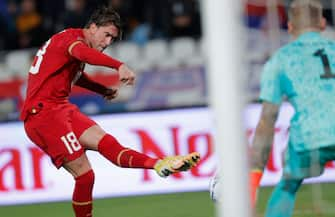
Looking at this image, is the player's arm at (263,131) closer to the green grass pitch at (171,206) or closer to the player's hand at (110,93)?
the player's hand at (110,93)

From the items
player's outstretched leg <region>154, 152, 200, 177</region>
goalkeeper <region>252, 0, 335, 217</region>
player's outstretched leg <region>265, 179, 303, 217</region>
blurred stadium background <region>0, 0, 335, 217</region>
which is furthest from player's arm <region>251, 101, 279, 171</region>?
blurred stadium background <region>0, 0, 335, 217</region>

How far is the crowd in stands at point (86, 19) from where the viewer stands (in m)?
12.0

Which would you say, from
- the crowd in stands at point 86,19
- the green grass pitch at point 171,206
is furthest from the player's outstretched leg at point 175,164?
the crowd in stands at point 86,19

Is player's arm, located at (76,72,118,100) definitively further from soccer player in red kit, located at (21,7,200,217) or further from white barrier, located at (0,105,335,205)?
white barrier, located at (0,105,335,205)

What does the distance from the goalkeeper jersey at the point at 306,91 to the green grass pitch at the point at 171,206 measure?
6.13ft

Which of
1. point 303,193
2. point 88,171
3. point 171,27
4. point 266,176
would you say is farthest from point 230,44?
point 171,27

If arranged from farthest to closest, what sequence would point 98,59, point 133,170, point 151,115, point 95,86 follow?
point 151,115 < point 133,170 < point 95,86 < point 98,59

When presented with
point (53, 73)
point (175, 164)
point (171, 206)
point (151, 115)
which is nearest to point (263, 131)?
point (175, 164)

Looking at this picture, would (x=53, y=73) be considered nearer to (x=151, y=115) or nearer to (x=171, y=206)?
(x=171, y=206)

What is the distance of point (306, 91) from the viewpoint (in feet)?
17.7

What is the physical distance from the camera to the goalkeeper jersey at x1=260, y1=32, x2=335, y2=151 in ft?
17.7

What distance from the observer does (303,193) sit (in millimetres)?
8914

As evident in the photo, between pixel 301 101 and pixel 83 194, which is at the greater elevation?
pixel 301 101

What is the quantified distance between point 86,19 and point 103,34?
5640 millimetres
